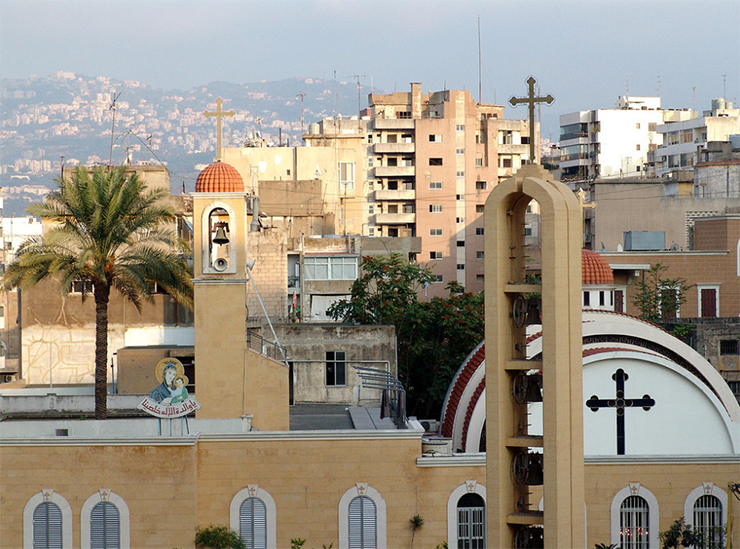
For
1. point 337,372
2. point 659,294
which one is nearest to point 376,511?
point 337,372

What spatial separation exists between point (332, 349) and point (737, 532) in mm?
15083

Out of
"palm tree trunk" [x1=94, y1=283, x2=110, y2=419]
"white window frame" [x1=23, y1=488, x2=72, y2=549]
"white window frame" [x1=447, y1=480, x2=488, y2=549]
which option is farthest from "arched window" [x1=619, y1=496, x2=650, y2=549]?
"palm tree trunk" [x1=94, y1=283, x2=110, y2=419]

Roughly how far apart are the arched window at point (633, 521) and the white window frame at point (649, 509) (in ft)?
0.24

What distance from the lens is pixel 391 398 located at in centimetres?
3247

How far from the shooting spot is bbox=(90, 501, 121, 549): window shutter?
2691cm

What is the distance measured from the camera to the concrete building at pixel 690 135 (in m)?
106

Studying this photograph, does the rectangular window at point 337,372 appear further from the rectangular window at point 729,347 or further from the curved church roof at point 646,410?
the rectangular window at point 729,347

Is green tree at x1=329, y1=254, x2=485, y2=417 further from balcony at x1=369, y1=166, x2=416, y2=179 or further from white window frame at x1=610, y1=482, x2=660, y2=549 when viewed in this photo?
A: balcony at x1=369, y1=166, x2=416, y2=179

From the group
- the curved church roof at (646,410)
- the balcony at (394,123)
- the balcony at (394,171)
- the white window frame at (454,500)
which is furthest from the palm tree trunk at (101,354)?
the balcony at (394,123)

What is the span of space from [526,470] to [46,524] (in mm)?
12922

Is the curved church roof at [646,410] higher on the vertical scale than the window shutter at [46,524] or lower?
higher

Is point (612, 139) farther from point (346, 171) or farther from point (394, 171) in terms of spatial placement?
point (346, 171)

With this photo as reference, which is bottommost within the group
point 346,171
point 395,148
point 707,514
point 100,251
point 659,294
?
point 707,514

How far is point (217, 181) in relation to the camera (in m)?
29.9
